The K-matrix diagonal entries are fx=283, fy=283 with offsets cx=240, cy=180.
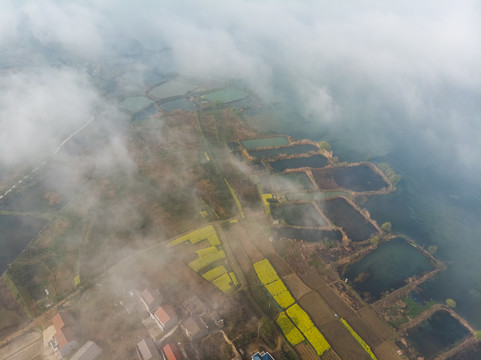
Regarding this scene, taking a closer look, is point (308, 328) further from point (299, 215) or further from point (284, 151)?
point (284, 151)

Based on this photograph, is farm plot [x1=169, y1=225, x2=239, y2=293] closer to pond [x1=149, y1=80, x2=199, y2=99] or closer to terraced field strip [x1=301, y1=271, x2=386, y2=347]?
terraced field strip [x1=301, y1=271, x2=386, y2=347]

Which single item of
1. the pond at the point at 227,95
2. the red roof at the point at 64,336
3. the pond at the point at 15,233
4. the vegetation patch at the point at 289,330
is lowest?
the pond at the point at 15,233

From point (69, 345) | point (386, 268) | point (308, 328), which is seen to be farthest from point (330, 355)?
point (69, 345)

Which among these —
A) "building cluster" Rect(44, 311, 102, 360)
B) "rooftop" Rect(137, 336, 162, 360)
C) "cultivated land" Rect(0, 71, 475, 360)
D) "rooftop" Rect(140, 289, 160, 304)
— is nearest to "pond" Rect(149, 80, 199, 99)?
"cultivated land" Rect(0, 71, 475, 360)

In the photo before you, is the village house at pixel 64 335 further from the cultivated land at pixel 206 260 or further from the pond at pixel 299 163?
the pond at pixel 299 163

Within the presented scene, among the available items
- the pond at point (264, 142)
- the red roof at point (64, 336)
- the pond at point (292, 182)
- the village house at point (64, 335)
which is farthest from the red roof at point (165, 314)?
the pond at point (264, 142)

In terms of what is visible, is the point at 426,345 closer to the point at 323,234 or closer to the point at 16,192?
the point at 323,234
